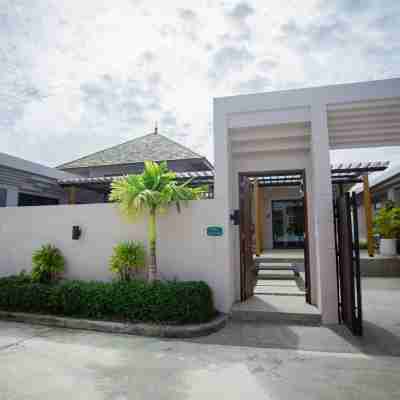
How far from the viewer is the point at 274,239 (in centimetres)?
1407

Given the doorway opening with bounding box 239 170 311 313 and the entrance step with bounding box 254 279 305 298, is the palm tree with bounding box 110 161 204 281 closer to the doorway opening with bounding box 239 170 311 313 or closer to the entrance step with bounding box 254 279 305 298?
the doorway opening with bounding box 239 170 311 313

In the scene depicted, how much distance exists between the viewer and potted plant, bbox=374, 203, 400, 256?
9508 millimetres

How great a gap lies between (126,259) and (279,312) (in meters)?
2.70

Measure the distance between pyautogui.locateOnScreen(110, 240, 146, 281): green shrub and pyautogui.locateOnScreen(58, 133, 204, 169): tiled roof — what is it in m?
6.36

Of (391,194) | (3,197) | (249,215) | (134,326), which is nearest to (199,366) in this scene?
(134,326)

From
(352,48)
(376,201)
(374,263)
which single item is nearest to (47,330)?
(352,48)

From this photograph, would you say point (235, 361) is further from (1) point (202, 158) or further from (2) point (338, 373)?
(1) point (202, 158)

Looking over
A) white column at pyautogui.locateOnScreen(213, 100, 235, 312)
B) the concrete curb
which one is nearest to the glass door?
white column at pyautogui.locateOnScreen(213, 100, 235, 312)

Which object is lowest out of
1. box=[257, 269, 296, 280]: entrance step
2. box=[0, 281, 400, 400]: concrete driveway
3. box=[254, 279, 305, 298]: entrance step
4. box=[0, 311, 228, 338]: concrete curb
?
box=[0, 281, 400, 400]: concrete driveway

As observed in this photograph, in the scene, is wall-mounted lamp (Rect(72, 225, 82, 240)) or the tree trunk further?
wall-mounted lamp (Rect(72, 225, 82, 240))

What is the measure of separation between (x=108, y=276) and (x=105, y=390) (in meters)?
2.88

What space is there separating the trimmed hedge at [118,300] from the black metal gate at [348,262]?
202cm

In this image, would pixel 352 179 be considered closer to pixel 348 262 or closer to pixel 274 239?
pixel 274 239

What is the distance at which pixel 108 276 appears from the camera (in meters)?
5.38
